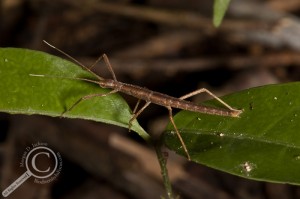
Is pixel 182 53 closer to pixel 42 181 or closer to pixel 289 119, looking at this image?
pixel 42 181

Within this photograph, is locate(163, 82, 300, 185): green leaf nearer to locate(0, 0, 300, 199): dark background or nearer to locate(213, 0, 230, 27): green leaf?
locate(213, 0, 230, 27): green leaf

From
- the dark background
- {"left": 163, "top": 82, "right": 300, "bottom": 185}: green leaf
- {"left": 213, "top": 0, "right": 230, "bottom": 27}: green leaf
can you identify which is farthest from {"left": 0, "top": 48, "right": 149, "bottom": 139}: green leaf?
the dark background

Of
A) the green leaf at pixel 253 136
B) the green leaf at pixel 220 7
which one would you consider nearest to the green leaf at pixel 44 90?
the green leaf at pixel 253 136

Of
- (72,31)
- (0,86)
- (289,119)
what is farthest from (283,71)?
(0,86)

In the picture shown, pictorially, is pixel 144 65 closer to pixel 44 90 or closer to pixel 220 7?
pixel 220 7

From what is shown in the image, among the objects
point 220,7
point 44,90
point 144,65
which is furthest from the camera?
point 144,65

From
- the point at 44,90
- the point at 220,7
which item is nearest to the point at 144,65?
the point at 220,7

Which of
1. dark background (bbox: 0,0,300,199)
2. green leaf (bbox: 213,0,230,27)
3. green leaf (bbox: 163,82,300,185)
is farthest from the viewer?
dark background (bbox: 0,0,300,199)
